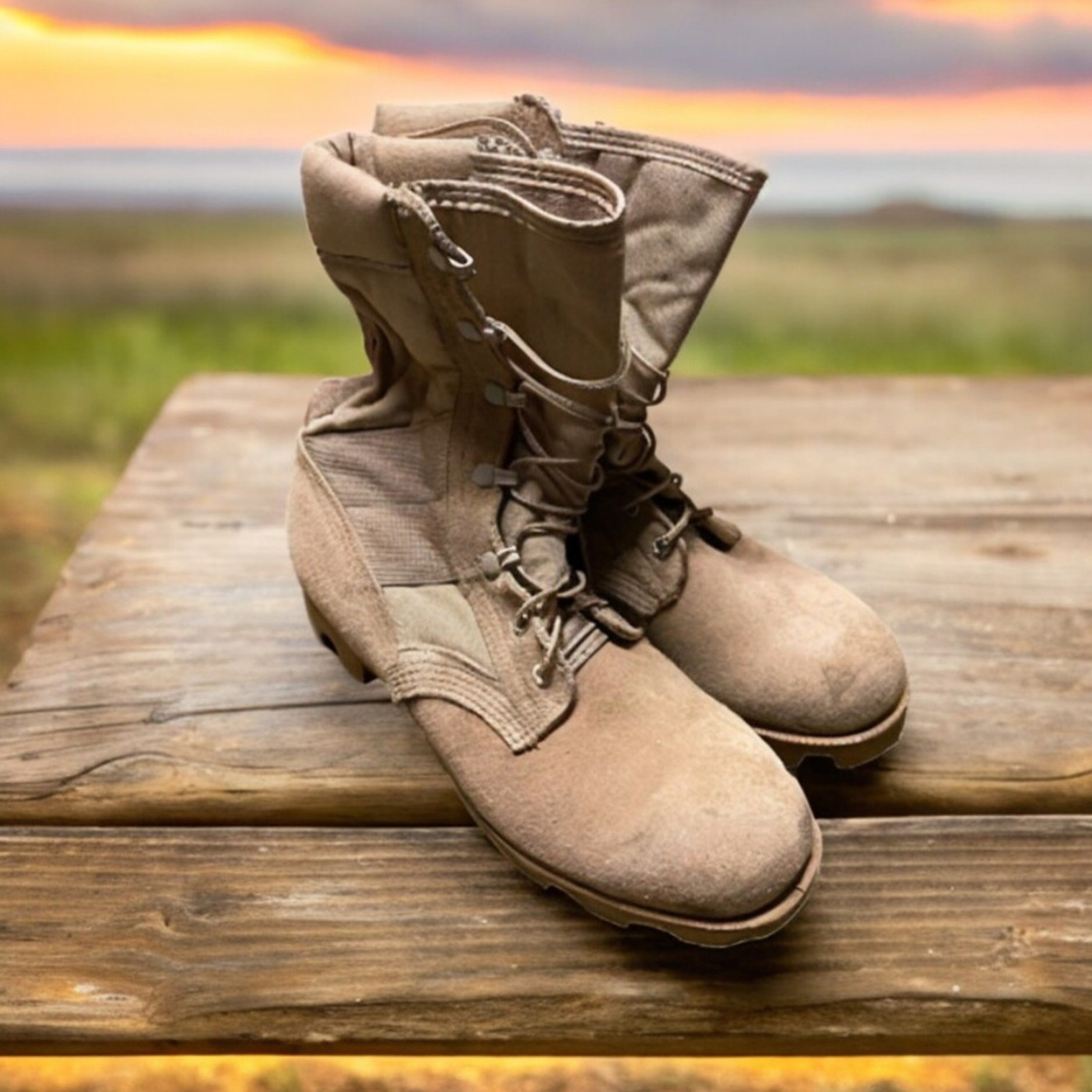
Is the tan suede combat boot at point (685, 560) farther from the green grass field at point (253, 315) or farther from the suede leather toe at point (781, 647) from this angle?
the green grass field at point (253, 315)

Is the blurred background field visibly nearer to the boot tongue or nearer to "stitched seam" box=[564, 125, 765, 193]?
the boot tongue

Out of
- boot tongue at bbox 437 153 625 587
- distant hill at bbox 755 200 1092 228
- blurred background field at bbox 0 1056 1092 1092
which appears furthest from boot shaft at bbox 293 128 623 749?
distant hill at bbox 755 200 1092 228

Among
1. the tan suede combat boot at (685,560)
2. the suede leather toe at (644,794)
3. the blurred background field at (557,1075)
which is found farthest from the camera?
the blurred background field at (557,1075)

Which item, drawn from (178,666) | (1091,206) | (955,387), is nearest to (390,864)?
(178,666)

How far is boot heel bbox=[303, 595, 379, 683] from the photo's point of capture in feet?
2.28

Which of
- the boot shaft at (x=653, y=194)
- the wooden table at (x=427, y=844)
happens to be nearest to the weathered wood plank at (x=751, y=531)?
the wooden table at (x=427, y=844)

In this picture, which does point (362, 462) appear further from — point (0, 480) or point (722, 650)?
point (0, 480)

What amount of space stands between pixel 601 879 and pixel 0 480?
1027 millimetres

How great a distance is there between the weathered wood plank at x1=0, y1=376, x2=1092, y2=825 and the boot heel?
0.11 feet

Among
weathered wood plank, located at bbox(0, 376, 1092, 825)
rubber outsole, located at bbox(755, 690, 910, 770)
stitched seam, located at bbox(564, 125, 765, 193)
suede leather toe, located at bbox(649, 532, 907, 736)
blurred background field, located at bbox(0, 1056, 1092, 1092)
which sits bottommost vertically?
blurred background field, located at bbox(0, 1056, 1092, 1092)

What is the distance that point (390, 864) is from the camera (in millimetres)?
640

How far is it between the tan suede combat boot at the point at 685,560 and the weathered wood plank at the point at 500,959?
67 millimetres

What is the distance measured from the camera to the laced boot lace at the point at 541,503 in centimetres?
61

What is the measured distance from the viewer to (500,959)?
1.93ft
